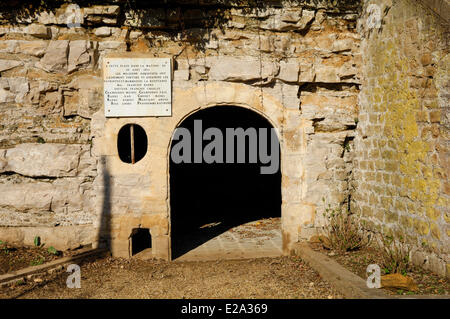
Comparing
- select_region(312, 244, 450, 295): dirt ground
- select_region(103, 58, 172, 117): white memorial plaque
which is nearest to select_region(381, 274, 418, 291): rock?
select_region(312, 244, 450, 295): dirt ground

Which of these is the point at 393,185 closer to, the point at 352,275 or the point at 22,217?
the point at 352,275

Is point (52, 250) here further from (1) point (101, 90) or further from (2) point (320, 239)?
(2) point (320, 239)

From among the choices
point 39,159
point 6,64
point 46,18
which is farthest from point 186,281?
point 46,18

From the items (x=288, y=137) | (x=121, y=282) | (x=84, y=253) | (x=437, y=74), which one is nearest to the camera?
(x=437, y=74)

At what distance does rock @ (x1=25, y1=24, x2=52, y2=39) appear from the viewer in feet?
18.4

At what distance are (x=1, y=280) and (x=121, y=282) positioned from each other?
1319mm

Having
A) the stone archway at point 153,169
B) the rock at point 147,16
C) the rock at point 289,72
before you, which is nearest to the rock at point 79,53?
the rock at point 147,16

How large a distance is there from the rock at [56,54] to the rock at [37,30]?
16 cm

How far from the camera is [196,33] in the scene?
5.78m

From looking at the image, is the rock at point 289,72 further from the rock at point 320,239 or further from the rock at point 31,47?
the rock at point 31,47

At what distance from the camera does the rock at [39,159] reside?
569cm

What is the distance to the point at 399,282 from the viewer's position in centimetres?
402

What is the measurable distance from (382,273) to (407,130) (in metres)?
1.75

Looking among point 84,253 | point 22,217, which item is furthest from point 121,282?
point 22,217
